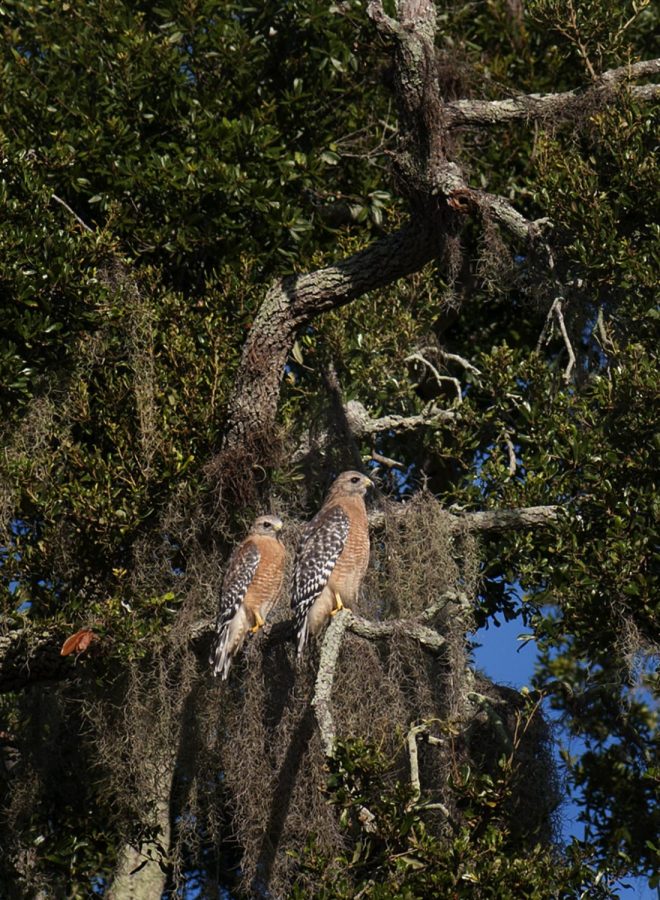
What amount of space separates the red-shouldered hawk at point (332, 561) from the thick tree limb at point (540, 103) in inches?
82.7

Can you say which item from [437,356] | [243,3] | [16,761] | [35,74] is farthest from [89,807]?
[243,3]

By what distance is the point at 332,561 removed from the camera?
8125 mm

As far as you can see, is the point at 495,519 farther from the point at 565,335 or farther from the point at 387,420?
the point at 387,420

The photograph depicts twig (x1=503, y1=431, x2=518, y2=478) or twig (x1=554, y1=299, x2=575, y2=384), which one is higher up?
twig (x1=554, y1=299, x2=575, y2=384)

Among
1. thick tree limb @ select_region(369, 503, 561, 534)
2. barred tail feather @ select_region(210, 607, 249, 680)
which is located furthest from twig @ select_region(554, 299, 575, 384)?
barred tail feather @ select_region(210, 607, 249, 680)

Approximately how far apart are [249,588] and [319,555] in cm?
42

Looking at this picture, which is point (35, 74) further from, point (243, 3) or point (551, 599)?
point (551, 599)

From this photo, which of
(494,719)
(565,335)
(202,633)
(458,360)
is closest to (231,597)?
(202,633)

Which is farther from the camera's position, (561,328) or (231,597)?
(561,328)

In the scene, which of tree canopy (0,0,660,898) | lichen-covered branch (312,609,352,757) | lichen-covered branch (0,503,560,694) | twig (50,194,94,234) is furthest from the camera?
twig (50,194,94,234)

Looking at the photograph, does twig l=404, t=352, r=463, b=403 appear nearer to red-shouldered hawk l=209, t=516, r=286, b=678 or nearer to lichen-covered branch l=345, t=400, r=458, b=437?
lichen-covered branch l=345, t=400, r=458, b=437

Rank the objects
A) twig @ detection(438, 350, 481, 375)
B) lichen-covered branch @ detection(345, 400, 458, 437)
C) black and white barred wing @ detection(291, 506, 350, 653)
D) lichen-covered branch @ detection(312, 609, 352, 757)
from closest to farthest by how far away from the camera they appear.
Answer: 1. lichen-covered branch @ detection(312, 609, 352, 757)
2. black and white barred wing @ detection(291, 506, 350, 653)
3. lichen-covered branch @ detection(345, 400, 458, 437)
4. twig @ detection(438, 350, 481, 375)

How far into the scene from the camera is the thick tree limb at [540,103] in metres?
8.52

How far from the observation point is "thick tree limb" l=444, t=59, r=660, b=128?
28.0ft
